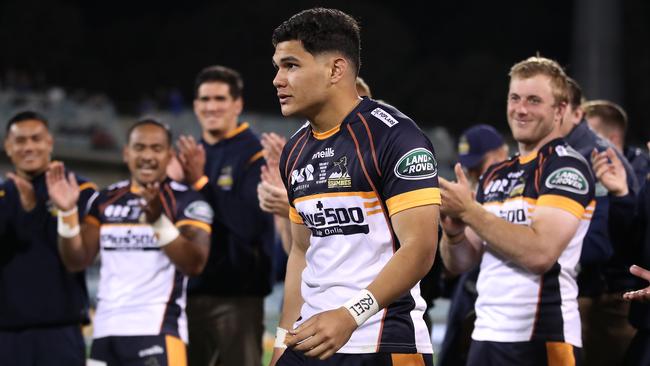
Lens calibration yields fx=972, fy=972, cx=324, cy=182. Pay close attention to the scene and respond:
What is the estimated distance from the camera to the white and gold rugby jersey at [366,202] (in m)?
3.34

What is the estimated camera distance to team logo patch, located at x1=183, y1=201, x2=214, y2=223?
6.16m

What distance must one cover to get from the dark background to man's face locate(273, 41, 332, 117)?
20742 millimetres

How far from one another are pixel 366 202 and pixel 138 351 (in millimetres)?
2907

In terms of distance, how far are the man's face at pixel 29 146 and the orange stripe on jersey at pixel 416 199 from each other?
148 inches

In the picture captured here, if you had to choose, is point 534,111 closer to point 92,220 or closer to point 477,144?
point 477,144

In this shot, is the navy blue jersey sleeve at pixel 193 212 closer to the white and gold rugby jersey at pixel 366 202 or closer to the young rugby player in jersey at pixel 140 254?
the young rugby player in jersey at pixel 140 254

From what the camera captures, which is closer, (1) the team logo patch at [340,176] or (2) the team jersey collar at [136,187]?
(1) the team logo patch at [340,176]

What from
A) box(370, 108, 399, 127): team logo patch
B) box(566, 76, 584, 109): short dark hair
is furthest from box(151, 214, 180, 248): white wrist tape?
box(370, 108, 399, 127): team logo patch

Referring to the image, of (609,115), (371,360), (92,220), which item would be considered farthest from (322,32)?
(609,115)

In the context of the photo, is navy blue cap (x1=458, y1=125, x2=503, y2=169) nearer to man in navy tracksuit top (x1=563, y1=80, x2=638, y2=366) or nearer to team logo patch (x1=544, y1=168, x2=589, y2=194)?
man in navy tracksuit top (x1=563, y1=80, x2=638, y2=366)

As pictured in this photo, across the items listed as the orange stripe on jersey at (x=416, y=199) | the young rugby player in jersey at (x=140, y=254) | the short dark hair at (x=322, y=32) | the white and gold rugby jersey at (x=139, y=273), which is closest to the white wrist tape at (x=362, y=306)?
the orange stripe on jersey at (x=416, y=199)

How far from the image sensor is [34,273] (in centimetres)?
618

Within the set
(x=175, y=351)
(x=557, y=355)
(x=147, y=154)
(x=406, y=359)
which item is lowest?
(x=175, y=351)

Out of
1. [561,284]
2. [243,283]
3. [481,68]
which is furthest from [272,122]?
[561,284]
